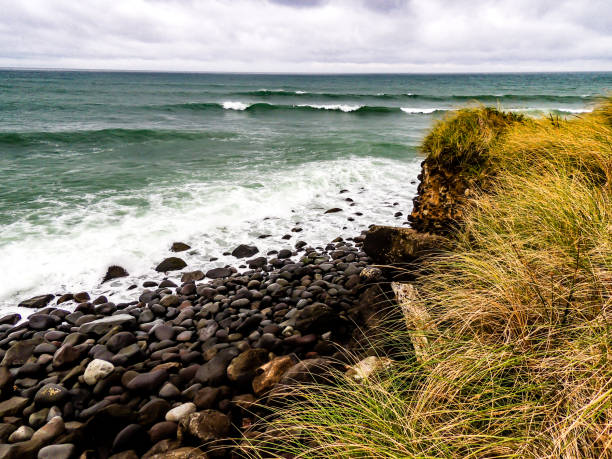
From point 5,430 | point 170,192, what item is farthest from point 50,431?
point 170,192

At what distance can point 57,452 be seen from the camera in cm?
267

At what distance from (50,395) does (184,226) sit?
174 inches

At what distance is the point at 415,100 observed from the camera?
43219mm

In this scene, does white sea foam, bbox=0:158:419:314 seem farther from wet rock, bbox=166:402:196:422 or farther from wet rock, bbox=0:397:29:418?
wet rock, bbox=166:402:196:422

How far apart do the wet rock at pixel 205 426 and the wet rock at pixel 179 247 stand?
4.03 m

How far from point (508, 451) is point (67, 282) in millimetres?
6086

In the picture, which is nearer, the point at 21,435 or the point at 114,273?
the point at 21,435

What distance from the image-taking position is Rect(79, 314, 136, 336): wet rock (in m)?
4.21

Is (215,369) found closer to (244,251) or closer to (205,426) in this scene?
Result: (205,426)

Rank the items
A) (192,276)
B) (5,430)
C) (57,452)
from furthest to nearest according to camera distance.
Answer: (192,276) < (5,430) < (57,452)

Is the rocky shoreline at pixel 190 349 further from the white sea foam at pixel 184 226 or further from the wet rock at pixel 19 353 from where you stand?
the white sea foam at pixel 184 226

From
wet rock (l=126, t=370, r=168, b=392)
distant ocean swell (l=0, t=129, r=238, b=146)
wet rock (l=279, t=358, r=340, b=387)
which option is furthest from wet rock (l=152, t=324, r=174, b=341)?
distant ocean swell (l=0, t=129, r=238, b=146)

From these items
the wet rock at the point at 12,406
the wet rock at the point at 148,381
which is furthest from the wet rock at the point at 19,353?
the wet rock at the point at 148,381

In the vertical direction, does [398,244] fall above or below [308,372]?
above
